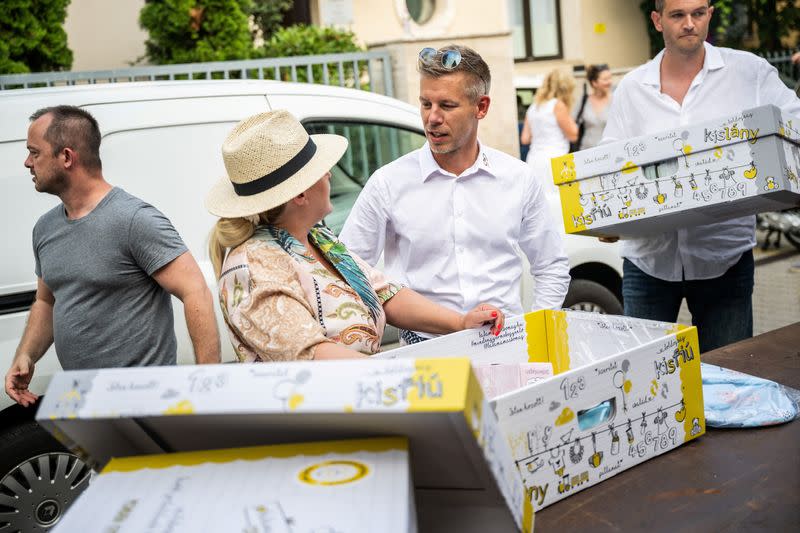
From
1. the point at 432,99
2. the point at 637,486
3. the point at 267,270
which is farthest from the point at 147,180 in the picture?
the point at 637,486

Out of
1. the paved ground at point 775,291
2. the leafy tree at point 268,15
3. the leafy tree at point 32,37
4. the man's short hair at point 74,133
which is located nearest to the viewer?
the man's short hair at point 74,133

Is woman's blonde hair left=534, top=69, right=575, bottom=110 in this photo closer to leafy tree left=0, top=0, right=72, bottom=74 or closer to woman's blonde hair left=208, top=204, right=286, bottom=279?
leafy tree left=0, top=0, right=72, bottom=74

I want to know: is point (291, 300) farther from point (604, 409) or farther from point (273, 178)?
point (604, 409)

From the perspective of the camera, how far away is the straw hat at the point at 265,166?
2.07 m

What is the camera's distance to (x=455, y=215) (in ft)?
9.65

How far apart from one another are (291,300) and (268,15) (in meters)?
11.3

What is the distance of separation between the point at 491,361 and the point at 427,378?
1.25 metres

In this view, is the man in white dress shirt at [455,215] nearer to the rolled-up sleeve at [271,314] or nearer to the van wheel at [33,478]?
the rolled-up sleeve at [271,314]

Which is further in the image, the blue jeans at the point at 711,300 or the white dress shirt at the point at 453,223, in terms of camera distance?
the blue jeans at the point at 711,300

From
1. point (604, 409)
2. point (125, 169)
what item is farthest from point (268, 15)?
point (604, 409)

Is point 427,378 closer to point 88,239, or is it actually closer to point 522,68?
point 88,239

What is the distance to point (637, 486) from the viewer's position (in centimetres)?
185

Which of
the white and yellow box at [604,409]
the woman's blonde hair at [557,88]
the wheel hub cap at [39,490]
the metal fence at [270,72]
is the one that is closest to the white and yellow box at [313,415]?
the white and yellow box at [604,409]

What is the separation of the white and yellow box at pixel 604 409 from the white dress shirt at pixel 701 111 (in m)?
1.12
